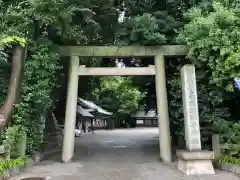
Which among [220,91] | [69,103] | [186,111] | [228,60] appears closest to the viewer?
[228,60]

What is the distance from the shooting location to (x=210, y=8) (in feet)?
38.9

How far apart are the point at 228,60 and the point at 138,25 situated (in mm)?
3643

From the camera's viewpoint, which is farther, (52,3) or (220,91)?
(220,91)

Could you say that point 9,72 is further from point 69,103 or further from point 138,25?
point 138,25

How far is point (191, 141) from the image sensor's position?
957 cm

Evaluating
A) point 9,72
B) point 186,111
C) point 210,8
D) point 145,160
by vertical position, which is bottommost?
point 145,160

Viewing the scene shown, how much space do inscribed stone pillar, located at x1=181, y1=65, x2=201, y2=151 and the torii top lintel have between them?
1774 mm

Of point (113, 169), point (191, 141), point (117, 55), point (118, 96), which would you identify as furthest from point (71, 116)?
point (118, 96)

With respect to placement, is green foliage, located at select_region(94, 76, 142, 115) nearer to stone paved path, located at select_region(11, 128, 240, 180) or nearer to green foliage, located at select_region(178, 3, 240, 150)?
stone paved path, located at select_region(11, 128, 240, 180)

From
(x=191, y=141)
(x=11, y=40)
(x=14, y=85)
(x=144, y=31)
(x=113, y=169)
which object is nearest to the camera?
(x=11, y=40)

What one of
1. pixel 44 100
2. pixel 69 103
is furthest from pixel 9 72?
pixel 69 103

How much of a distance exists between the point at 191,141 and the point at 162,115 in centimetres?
207

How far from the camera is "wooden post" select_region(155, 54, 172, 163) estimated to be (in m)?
11.2

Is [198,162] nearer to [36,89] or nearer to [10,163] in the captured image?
[10,163]
